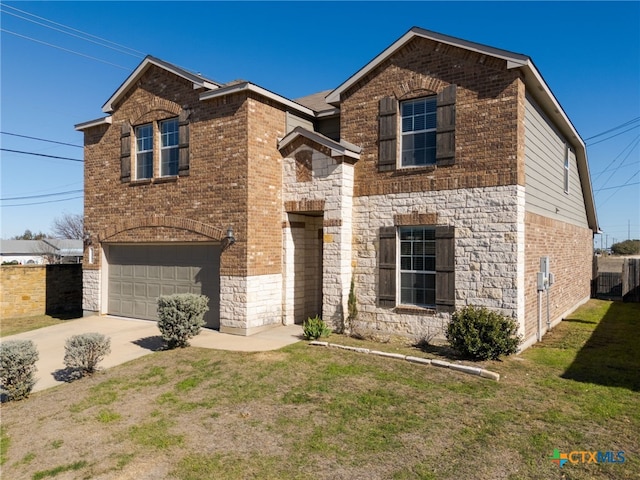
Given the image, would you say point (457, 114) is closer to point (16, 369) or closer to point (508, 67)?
point (508, 67)

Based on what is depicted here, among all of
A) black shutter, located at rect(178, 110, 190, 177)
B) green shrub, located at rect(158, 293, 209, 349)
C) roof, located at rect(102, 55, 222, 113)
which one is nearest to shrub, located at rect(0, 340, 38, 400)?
green shrub, located at rect(158, 293, 209, 349)

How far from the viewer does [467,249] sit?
33.4ft

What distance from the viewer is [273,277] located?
12.0m

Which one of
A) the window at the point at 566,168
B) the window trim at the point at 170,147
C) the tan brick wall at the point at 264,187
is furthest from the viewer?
the window at the point at 566,168

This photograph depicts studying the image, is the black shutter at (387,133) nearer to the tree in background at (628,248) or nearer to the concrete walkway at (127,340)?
the concrete walkway at (127,340)

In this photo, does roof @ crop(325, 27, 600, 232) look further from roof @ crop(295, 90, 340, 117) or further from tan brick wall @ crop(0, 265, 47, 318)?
tan brick wall @ crop(0, 265, 47, 318)

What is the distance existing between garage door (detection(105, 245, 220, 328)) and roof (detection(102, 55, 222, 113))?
4490mm

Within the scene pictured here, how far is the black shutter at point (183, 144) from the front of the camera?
12484 mm

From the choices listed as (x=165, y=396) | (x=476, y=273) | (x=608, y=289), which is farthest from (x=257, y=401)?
(x=608, y=289)

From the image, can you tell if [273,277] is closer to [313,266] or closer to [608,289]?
[313,266]

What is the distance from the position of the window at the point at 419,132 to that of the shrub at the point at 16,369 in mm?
9055

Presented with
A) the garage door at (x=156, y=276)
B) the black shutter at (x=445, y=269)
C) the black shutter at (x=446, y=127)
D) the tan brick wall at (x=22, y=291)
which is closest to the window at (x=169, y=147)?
the garage door at (x=156, y=276)

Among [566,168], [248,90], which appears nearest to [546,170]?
[566,168]

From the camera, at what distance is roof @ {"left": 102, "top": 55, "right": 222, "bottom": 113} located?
12.0m
